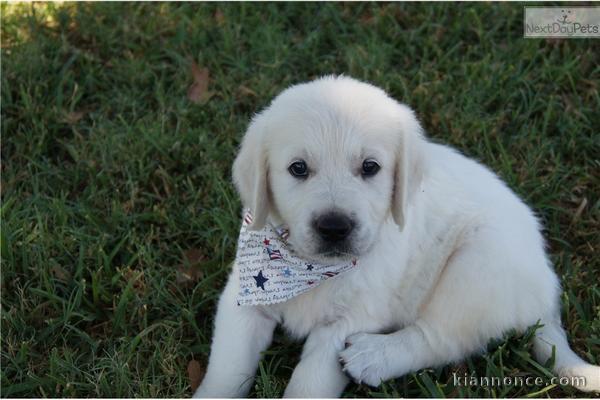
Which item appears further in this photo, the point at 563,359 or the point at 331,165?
the point at 563,359

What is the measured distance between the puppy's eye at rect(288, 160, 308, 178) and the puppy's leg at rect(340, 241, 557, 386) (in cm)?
84

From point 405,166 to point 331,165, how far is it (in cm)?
36

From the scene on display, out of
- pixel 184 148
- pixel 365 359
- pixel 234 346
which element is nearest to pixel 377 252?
pixel 365 359

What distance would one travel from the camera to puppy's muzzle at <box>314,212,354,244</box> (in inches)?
116

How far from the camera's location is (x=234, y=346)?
346cm

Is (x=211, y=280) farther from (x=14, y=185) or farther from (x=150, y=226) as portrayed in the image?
(x=14, y=185)

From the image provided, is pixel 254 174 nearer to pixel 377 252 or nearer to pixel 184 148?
pixel 377 252

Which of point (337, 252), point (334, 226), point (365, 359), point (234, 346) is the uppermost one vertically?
point (334, 226)

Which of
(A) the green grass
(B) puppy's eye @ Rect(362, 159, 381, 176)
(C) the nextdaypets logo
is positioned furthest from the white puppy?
(C) the nextdaypets logo

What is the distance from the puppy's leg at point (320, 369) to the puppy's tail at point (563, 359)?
37.1 inches

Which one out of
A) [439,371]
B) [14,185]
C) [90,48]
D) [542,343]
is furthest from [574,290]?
[90,48]

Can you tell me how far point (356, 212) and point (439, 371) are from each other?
1.01 metres

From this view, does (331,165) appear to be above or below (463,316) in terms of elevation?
above

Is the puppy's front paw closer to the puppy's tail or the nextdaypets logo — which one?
the puppy's tail
